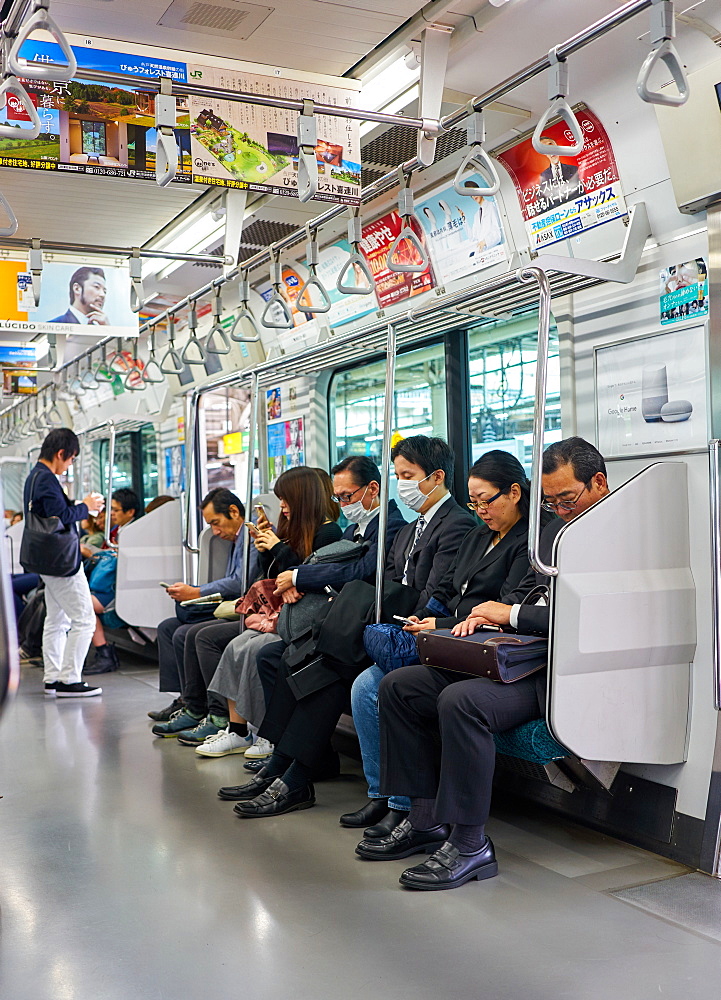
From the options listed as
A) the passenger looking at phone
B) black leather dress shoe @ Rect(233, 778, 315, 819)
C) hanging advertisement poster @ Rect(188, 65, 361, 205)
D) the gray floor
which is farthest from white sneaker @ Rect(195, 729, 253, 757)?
hanging advertisement poster @ Rect(188, 65, 361, 205)

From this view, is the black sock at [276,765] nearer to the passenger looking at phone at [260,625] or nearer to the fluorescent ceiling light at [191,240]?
the passenger looking at phone at [260,625]

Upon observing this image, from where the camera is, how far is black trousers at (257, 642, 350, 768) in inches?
167

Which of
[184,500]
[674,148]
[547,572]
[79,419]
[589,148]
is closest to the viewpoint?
[547,572]

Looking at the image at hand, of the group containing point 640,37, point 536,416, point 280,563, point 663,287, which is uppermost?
point 640,37

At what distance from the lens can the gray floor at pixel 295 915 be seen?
8.77 feet

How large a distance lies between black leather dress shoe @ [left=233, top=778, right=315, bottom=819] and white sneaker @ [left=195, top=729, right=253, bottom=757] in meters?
0.98

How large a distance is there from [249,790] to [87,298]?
12.1 feet

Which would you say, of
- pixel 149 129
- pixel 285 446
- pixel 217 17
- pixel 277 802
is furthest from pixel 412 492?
pixel 285 446

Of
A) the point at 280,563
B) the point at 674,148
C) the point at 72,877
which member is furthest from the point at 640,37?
the point at 72,877

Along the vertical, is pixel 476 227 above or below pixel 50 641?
above

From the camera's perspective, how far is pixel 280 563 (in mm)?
5066

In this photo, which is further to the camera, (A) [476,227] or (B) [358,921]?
(A) [476,227]

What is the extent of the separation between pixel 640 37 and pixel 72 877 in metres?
3.74

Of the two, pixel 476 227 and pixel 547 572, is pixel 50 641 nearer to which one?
pixel 476 227
